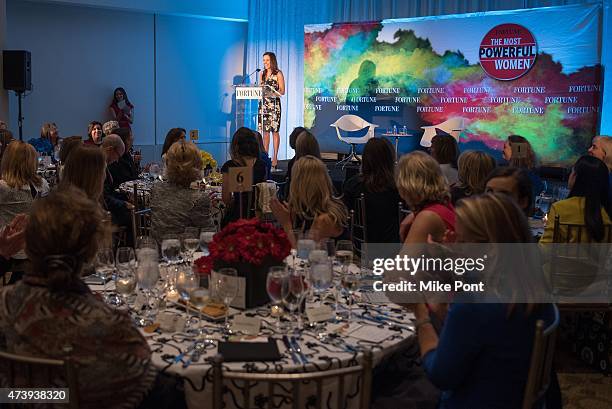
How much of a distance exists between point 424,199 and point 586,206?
1.34m

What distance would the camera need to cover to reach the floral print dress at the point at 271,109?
1277 cm

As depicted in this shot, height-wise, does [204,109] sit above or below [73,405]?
above

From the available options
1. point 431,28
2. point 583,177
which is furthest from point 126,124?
point 583,177

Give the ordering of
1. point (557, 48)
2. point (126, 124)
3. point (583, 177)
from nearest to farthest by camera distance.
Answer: point (583, 177), point (557, 48), point (126, 124)

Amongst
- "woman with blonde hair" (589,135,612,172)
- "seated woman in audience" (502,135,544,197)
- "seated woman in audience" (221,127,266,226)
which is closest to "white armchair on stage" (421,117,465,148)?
"seated woman in audience" (502,135,544,197)

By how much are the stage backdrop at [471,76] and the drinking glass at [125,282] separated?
8.47 metres

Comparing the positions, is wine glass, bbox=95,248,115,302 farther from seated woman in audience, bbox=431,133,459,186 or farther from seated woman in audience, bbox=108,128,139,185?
seated woman in audience, bbox=431,133,459,186

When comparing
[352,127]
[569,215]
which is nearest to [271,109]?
[352,127]

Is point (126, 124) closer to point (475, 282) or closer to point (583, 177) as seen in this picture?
point (583, 177)

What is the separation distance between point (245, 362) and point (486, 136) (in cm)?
913

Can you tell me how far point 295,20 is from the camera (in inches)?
543

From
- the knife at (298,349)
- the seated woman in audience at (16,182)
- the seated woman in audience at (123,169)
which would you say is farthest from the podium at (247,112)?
the knife at (298,349)

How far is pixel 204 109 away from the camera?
48.8 feet

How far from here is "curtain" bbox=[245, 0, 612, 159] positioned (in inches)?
478
